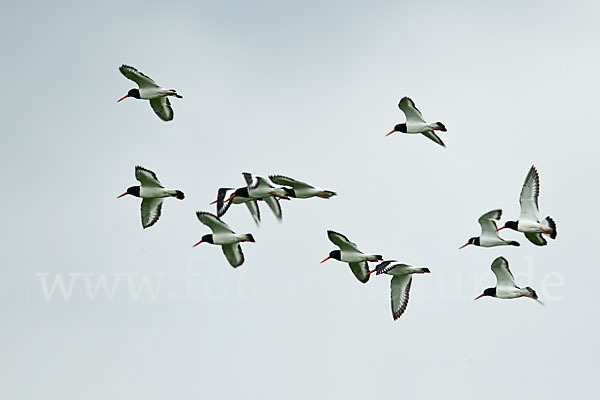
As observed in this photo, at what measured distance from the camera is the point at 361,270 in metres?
32.7

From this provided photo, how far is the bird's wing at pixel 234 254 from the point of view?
105ft

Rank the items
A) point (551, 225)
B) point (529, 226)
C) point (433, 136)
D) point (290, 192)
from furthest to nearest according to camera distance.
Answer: point (433, 136)
point (529, 226)
point (551, 225)
point (290, 192)

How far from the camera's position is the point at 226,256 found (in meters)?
32.1

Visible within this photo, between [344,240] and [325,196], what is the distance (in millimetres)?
1788

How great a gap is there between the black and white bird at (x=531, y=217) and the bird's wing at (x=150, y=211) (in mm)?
8287

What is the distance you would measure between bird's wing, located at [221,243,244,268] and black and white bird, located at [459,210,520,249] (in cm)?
542

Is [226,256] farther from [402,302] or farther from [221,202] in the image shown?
[402,302]

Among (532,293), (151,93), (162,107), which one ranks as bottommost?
(532,293)

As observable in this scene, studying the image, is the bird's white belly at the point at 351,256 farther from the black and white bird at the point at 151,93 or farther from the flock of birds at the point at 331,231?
the black and white bird at the point at 151,93

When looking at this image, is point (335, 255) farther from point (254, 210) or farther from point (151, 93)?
point (151, 93)

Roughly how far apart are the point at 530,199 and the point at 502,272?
1978mm

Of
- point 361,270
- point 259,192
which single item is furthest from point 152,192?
point 361,270

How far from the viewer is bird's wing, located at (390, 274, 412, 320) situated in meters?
32.1

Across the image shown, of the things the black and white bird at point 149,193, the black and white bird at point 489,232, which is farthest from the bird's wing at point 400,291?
the black and white bird at point 149,193
